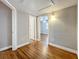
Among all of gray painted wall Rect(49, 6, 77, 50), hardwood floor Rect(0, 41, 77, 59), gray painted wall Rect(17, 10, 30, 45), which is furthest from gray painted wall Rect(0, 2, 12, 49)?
gray painted wall Rect(49, 6, 77, 50)

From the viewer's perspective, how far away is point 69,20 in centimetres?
387

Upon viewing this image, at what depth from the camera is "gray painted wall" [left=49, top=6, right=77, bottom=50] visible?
12.0 ft

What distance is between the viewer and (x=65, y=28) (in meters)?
4.10

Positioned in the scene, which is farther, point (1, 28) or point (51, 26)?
point (51, 26)

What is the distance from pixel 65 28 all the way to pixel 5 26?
309 cm

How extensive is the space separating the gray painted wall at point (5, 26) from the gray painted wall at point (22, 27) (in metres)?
0.49

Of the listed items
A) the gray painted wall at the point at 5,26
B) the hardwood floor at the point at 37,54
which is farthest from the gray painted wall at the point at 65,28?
the gray painted wall at the point at 5,26

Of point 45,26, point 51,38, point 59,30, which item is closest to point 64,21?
point 59,30

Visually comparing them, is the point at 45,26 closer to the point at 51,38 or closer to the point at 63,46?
the point at 51,38

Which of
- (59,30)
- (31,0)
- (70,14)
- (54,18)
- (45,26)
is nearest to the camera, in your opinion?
(31,0)

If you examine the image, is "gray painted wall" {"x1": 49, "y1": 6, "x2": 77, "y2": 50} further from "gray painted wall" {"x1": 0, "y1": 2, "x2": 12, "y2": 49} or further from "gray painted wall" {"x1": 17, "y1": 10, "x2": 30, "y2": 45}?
"gray painted wall" {"x1": 0, "y1": 2, "x2": 12, "y2": 49}

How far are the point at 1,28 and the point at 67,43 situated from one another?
3.33 meters

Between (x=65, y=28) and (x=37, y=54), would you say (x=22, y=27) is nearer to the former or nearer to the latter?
(x=37, y=54)

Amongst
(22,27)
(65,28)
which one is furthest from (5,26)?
(65,28)
